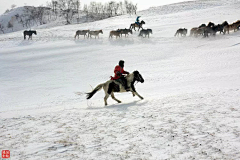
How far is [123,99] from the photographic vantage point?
9570 millimetres

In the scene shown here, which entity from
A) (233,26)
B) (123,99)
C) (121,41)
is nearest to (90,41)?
(121,41)

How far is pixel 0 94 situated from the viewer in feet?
42.0

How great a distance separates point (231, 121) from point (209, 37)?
19.7m

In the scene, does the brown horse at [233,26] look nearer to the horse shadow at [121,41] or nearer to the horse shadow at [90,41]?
the horse shadow at [121,41]

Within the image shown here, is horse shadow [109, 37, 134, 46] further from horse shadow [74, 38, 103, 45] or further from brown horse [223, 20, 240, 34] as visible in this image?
brown horse [223, 20, 240, 34]

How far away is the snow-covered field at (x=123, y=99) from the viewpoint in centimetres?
431

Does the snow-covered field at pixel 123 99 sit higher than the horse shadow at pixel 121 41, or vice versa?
the horse shadow at pixel 121 41

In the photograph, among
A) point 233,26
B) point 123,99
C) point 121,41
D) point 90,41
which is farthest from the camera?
point 90,41

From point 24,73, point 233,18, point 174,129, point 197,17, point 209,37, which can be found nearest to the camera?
point 174,129

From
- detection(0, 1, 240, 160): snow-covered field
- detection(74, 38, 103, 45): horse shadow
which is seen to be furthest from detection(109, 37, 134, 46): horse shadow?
detection(74, 38, 103, 45): horse shadow

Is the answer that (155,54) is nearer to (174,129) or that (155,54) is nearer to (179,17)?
(174,129)

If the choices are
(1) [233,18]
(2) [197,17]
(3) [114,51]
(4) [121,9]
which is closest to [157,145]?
(3) [114,51]

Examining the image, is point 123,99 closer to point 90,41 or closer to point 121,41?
point 121,41

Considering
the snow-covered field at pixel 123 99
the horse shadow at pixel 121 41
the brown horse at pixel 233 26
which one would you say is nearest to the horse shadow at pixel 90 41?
the snow-covered field at pixel 123 99
